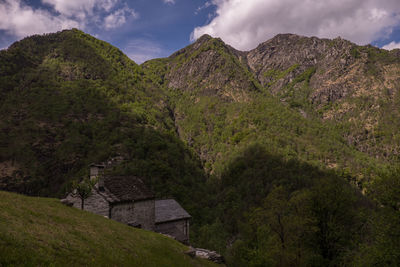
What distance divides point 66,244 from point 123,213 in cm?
1896

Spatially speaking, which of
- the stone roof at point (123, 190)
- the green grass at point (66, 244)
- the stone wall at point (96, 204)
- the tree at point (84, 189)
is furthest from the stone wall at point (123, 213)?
the green grass at point (66, 244)

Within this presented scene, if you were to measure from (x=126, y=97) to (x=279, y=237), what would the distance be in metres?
168

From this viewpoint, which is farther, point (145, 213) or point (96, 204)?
point (145, 213)

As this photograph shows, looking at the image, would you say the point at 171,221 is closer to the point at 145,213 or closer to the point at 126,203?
the point at 145,213

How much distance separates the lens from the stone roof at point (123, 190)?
3056cm

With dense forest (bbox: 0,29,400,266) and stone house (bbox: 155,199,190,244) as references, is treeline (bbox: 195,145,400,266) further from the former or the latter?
stone house (bbox: 155,199,190,244)

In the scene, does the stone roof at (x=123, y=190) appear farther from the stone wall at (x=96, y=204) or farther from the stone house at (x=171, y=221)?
the stone house at (x=171, y=221)

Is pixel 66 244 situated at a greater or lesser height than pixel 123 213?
greater

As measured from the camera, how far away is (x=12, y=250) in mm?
9281

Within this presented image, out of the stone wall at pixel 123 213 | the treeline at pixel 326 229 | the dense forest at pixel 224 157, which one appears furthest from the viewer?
the dense forest at pixel 224 157

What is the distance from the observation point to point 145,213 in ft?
111

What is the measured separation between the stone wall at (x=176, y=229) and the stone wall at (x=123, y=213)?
21.0 feet

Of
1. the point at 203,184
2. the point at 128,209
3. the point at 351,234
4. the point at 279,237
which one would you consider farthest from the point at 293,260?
the point at 203,184

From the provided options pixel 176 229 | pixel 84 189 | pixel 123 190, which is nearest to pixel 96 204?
pixel 84 189
